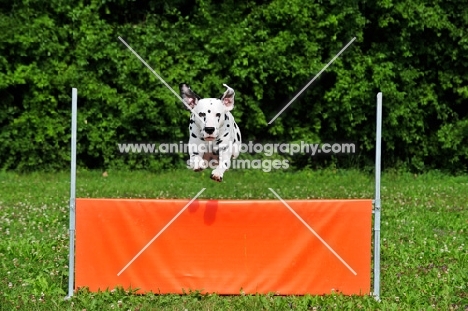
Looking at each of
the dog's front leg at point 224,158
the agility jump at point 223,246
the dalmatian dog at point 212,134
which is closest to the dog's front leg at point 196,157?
the dalmatian dog at point 212,134

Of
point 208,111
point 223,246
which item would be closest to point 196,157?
point 208,111

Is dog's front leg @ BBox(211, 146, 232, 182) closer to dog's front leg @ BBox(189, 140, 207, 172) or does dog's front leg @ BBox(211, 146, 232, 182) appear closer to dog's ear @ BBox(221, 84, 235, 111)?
dog's front leg @ BBox(189, 140, 207, 172)

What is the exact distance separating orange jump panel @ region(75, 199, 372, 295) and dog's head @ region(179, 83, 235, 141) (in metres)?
1.72

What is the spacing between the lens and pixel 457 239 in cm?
989

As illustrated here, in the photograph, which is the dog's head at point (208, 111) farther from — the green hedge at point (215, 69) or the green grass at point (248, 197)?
the green hedge at point (215, 69)

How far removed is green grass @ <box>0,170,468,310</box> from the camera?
7168 mm

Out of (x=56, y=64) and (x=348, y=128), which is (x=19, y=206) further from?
(x=348, y=128)

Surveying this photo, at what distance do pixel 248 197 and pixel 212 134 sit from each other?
7360 mm

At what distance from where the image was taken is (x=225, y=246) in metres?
7.40

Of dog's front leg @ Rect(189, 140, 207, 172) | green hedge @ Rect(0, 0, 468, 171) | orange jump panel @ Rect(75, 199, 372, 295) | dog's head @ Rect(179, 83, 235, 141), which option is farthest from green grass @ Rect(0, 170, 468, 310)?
dog's head @ Rect(179, 83, 235, 141)

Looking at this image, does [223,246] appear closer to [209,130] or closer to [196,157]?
[196,157]

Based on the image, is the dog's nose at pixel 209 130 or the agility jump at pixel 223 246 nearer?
the dog's nose at pixel 209 130

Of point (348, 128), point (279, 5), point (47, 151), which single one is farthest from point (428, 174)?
point (47, 151)

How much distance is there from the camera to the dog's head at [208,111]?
5574mm
